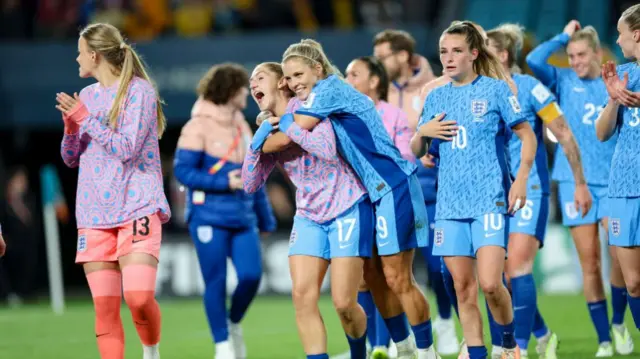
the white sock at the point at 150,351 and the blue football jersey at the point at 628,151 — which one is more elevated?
the blue football jersey at the point at 628,151

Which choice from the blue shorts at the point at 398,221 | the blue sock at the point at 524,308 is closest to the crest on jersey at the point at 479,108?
the blue shorts at the point at 398,221

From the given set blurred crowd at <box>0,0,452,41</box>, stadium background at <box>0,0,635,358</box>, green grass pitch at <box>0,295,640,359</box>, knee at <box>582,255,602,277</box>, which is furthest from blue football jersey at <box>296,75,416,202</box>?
blurred crowd at <box>0,0,452,41</box>

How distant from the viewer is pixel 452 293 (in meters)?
8.78

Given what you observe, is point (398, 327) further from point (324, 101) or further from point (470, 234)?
point (324, 101)

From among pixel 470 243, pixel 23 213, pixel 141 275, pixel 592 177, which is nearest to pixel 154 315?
pixel 141 275

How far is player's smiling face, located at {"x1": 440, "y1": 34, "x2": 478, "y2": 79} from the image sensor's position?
7.62m

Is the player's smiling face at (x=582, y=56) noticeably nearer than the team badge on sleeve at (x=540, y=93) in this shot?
No

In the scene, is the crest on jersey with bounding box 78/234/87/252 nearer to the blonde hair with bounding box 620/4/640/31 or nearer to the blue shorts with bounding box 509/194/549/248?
the blue shorts with bounding box 509/194/549/248

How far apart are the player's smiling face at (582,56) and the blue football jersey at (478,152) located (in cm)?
214

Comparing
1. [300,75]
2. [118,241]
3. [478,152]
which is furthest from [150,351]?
[478,152]

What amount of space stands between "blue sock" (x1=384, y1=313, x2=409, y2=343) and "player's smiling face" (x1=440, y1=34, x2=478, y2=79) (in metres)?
1.68

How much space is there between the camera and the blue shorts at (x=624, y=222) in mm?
7613

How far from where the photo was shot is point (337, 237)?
24.0ft

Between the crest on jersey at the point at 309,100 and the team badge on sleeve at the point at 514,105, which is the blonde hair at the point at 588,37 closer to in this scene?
the team badge on sleeve at the point at 514,105
